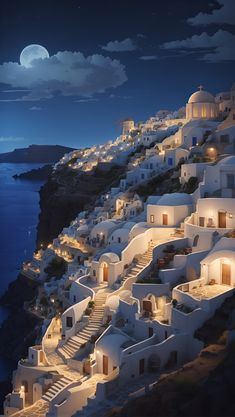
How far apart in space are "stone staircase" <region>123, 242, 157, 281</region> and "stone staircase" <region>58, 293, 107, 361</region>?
2.11 m

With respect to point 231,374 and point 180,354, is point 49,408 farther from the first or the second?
point 231,374

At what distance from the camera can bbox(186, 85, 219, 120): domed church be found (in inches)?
1986

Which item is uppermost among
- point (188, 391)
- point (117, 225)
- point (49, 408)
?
point (117, 225)

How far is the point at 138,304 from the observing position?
939 inches

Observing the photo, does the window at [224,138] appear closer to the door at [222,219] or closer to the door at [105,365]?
the door at [222,219]

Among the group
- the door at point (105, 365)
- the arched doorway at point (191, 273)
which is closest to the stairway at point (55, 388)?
the door at point (105, 365)

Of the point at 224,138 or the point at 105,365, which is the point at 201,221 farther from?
the point at 224,138

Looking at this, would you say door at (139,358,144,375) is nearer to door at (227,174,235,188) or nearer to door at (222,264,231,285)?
door at (222,264,231,285)

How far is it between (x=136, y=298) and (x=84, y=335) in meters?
3.06

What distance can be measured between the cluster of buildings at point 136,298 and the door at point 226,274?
0.04 metres

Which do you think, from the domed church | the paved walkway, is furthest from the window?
the paved walkway

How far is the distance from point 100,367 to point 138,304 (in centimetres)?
321

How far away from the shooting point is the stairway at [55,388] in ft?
74.1

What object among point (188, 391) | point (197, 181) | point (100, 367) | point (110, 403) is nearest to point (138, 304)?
point (100, 367)
